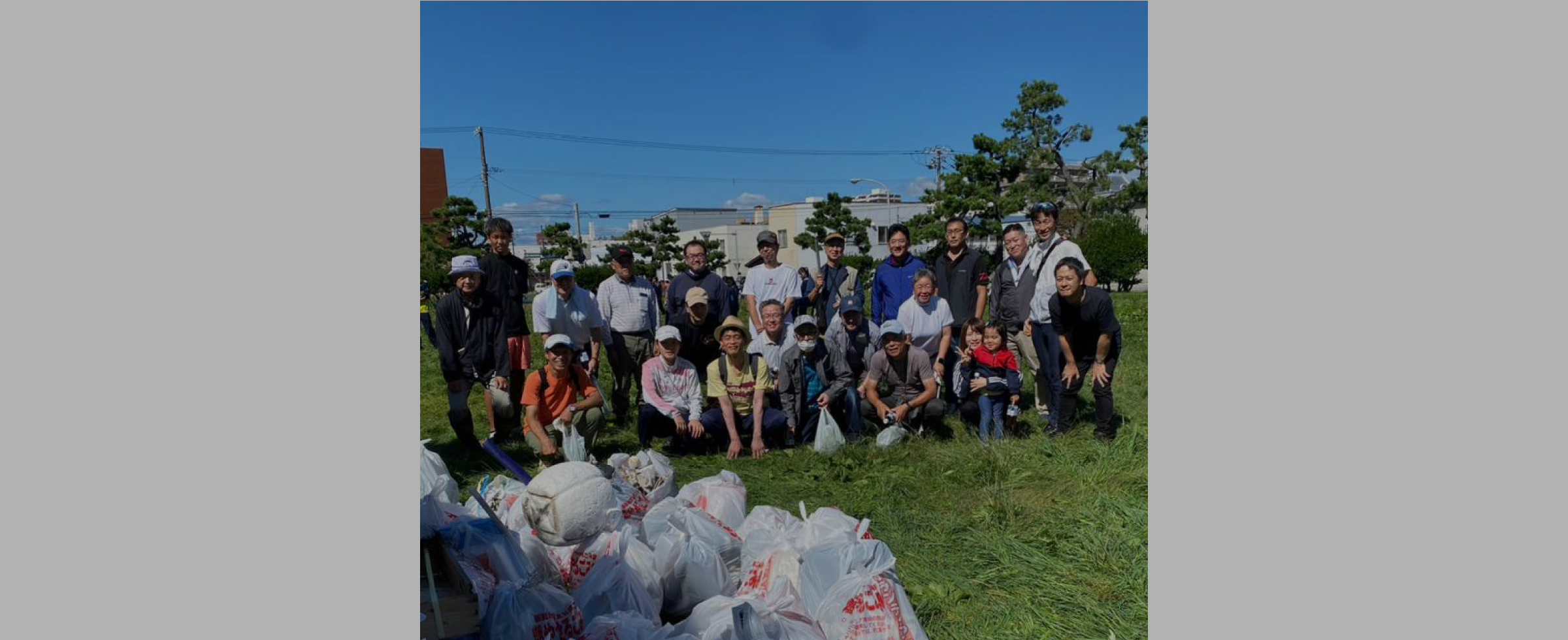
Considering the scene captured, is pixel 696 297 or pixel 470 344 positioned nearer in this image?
pixel 470 344

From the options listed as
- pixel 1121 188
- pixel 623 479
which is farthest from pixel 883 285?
pixel 1121 188

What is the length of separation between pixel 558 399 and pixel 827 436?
5.29 ft

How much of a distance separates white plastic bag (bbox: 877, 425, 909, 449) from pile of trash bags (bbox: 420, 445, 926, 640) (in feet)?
6.89

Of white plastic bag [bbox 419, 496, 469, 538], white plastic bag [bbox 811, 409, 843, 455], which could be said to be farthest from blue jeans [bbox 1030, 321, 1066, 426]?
white plastic bag [bbox 419, 496, 469, 538]

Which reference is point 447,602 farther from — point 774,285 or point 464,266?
point 774,285

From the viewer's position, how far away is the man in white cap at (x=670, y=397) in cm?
520

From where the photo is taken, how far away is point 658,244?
30.9 metres

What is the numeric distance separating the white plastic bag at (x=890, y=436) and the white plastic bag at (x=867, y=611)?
8.88ft

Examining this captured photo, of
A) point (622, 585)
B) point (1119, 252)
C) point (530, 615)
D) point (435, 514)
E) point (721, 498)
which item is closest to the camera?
point (530, 615)

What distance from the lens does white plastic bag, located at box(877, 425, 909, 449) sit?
5.27 m

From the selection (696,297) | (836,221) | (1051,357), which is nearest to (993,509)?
(1051,357)

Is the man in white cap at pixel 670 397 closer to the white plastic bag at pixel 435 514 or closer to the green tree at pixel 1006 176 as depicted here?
the white plastic bag at pixel 435 514

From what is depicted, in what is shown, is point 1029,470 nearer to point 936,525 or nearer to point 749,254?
point 936,525

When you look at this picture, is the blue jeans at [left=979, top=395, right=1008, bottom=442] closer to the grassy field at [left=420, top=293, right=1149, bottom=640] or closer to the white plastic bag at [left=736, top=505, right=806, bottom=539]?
the grassy field at [left=420, top=293, right=1149, bottom=640]
